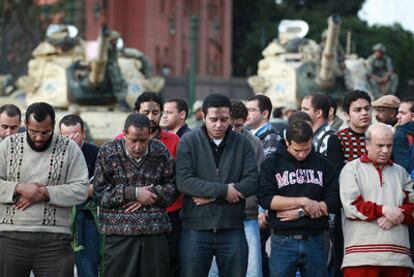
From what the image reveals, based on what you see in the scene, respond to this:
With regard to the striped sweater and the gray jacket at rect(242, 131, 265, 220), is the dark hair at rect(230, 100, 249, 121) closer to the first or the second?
the gray jacket at rect(242, 131, 265, 220)

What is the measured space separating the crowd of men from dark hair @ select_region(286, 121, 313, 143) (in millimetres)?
11

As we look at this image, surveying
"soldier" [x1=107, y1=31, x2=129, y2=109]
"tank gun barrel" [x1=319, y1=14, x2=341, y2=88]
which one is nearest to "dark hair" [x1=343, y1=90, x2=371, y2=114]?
"tank gun barrel" [x1=319, y1=14, x2=341, y2=88]

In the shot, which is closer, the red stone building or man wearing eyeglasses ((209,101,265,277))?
man wearing eyeglasses ((209,101,265,277))

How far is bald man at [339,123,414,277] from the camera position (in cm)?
1073

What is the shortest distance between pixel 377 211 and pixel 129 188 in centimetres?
209

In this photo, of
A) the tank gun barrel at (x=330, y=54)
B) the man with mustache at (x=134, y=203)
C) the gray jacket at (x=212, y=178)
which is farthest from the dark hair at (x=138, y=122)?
the tank gun barrel at (x=330, y=54)

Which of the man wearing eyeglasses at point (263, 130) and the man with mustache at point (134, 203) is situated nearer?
the man with mustache at point (134, 203)

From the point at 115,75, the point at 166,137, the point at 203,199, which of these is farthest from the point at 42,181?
the point at 115,75

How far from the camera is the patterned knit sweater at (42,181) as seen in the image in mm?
10648

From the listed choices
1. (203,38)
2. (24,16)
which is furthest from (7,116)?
(203,38)

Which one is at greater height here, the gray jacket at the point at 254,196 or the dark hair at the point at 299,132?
the dark hair at the point at 299,132

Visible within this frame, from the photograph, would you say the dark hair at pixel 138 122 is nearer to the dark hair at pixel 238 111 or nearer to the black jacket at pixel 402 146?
the dark hair at pixel 238 111

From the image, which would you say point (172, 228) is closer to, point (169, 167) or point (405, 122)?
point (169, 167)

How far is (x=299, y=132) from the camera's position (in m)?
10.9
